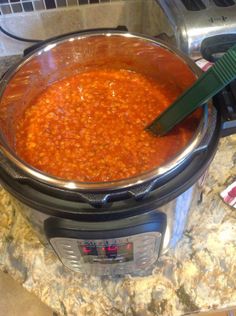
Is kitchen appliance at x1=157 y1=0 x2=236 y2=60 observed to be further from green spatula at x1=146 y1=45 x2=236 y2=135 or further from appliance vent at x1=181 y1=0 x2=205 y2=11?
green spatula at x1=146 y1=45 x2=236 y2=135

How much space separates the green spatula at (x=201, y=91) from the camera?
0.59 metres

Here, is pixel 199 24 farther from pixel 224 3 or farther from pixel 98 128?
pixel 98 128

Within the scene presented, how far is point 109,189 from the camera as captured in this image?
0.64m

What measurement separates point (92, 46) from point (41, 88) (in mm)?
189

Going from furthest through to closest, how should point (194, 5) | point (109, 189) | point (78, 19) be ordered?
point (78, 19) < point (194, 5) < point (109, 189)

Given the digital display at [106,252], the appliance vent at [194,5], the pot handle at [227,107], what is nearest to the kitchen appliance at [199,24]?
the appliance vent at [194,5]

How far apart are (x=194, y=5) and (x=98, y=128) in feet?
1.59

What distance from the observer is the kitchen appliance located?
1.01 meters

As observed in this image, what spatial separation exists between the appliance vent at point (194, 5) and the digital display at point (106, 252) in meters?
0.70

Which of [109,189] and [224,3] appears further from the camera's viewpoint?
[224,3]

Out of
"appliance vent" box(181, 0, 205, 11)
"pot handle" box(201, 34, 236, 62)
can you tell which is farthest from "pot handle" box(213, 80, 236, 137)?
"appliance vent" box(181, 0, 205, 11)

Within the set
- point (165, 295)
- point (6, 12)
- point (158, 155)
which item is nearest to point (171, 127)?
point (158, 155)

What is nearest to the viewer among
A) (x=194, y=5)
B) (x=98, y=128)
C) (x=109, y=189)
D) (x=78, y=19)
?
(x=109, y=189)

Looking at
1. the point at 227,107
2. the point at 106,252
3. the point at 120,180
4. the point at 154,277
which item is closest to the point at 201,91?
the point at 227,107
